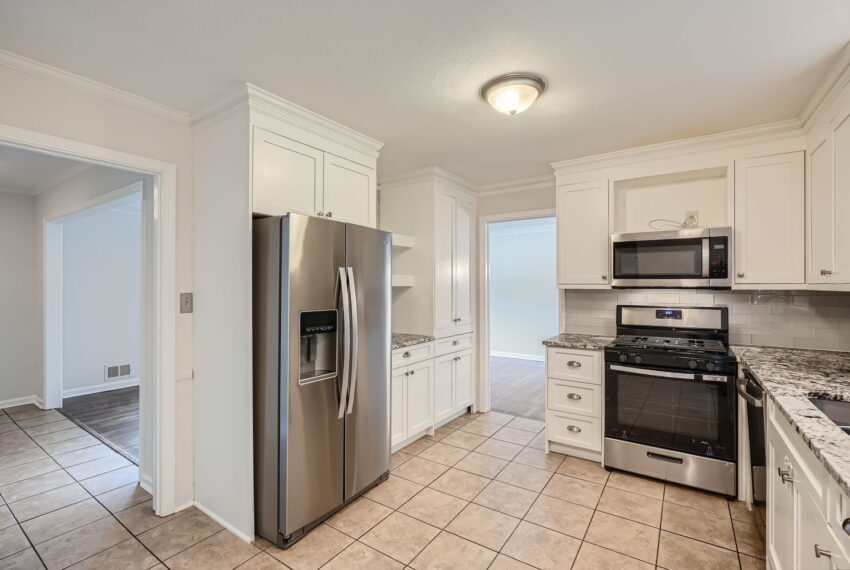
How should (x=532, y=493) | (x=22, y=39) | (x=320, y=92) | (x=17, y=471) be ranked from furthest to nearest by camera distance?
1. (x=17, y=471)
2. (x=532, y=493)
3. (x=320, y=92)
4. (x=22, y=39)

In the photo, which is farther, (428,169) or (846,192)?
(428,169)

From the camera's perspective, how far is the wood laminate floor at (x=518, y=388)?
4461 mm

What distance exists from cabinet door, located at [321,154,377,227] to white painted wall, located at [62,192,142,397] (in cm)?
349

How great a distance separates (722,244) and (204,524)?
12.4ft

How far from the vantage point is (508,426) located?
3938 mm

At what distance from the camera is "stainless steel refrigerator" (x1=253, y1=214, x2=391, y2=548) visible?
2.11 m

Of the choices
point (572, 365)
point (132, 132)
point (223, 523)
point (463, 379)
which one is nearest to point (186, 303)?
point (132, 132)

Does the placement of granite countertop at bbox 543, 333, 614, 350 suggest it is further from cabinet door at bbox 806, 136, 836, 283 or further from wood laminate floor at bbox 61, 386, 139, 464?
wood laminate floor at bbox 61, 386, 139, 464

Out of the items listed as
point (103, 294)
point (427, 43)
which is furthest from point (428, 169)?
point (103, 294)

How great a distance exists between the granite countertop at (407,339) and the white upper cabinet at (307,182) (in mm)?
991

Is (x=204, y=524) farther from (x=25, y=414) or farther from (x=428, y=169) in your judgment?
(x=25, y=414)

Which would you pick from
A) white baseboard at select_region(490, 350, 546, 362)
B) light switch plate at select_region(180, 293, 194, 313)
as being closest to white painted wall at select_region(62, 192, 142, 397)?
light switch plate at select_region(180, 293, 194, 313)

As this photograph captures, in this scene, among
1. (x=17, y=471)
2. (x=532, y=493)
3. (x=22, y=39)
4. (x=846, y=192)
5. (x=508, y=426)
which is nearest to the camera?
(x=22, y=39)

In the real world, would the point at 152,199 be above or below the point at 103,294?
above
